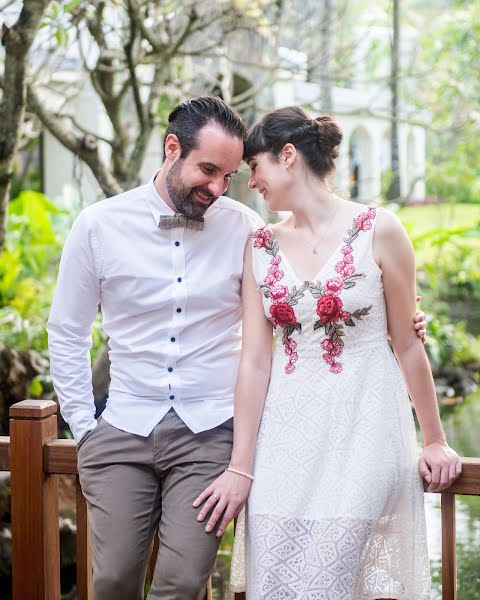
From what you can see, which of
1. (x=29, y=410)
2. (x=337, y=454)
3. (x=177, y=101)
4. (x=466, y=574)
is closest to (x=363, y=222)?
(x=337, y=454)

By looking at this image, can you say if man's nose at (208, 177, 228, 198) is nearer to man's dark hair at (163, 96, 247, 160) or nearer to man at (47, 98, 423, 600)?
man at (47, 98, 423, 600)

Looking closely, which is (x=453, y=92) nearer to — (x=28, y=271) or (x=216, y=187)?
(x=28, y=271)

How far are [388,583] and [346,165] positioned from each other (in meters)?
7.17

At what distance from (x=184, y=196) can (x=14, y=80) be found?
1.41 meters

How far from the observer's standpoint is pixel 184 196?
8.63ft

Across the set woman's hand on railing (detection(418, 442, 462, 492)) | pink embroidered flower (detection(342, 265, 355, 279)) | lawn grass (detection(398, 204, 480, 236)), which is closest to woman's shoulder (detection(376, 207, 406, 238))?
pink embroidered flower (detection(342, 265, 355, 279))

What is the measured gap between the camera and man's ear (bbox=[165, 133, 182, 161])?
8.79 feet

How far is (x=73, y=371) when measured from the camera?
2760 mm

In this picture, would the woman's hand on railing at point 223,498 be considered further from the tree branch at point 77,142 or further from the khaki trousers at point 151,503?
the tree branch at point 77,142

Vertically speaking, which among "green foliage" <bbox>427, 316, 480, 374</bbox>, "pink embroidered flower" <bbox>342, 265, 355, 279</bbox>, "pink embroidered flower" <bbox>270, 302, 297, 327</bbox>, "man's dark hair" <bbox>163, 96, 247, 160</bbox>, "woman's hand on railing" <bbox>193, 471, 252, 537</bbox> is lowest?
"green foliage" <bbox>427, 316, 480, 374</bbox>

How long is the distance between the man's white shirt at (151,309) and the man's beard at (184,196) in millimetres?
59

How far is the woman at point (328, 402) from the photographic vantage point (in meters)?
2.38

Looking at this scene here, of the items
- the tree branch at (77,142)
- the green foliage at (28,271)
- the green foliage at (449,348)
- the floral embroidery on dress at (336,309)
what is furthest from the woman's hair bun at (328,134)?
the green foliage at (449,348)

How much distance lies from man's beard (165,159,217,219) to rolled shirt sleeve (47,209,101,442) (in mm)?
272
